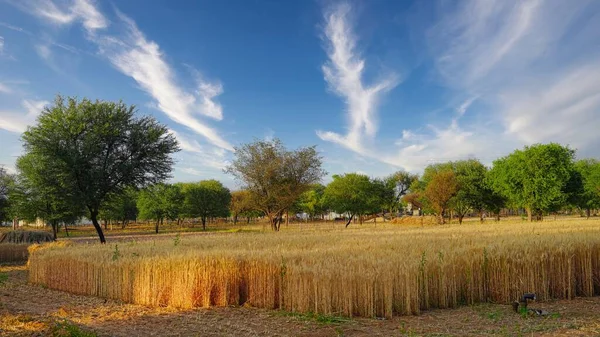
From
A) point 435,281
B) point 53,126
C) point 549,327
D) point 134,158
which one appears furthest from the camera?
point 134,158

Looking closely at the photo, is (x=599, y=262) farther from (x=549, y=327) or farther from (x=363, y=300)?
(x=363, y=300)

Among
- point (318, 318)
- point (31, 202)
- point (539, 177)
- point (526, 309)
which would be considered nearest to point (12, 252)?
point (31, 202)

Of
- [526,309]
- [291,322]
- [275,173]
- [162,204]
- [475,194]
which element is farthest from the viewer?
[162,204]

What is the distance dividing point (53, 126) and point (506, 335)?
26.4m

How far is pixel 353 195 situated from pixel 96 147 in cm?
4640

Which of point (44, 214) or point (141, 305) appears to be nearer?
point (141, 305)

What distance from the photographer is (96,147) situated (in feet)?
80.8

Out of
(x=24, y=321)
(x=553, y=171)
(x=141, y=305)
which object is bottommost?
(x=141, y=305)

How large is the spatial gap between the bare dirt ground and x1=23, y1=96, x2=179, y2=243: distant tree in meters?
15.6

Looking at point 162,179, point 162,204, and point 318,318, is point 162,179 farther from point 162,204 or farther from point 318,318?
point 162,204

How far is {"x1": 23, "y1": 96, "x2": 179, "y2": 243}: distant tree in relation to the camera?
79.3 ft

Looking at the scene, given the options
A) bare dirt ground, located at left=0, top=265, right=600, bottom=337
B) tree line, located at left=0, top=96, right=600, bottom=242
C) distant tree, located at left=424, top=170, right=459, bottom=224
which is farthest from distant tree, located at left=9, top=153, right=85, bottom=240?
distant tree, located at left=424, top=170, right=459, bottom=224

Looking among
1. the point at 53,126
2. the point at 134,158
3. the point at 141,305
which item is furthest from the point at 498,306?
the point at 53,126

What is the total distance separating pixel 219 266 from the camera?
10.6 meters
